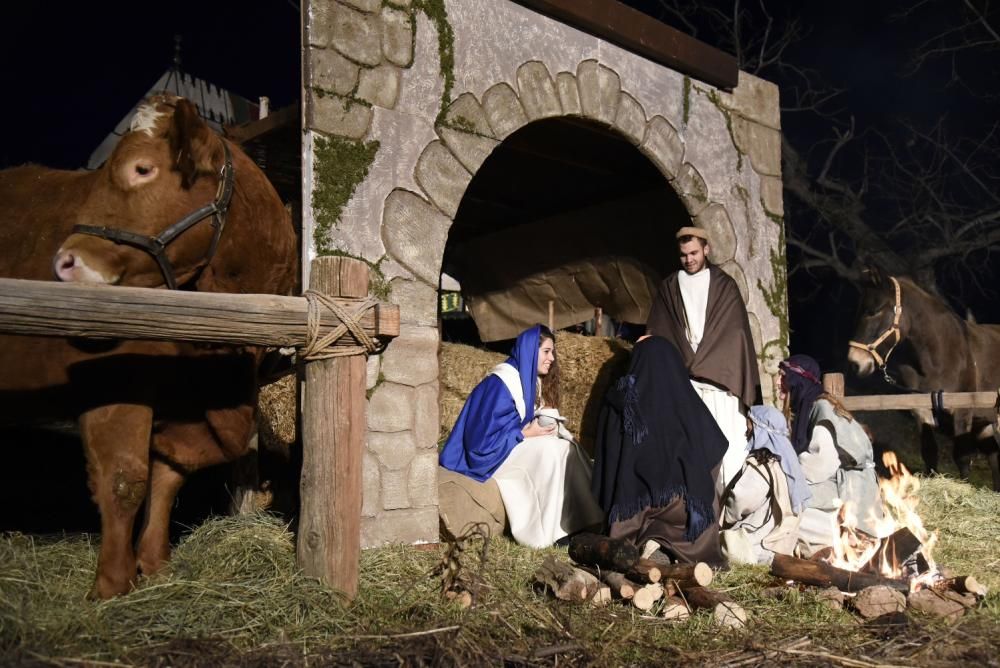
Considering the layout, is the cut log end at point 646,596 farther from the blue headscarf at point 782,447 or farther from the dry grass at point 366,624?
the blue headscarf at point 782,447

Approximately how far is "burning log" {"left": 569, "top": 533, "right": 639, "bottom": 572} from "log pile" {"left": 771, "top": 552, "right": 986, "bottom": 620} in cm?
70

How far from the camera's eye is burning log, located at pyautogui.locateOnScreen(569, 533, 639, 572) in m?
3.95

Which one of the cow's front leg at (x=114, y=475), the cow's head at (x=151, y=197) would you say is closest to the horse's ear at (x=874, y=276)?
the cow's head at (x=151, y=197)

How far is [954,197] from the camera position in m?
12.9

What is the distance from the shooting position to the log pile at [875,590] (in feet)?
11.3

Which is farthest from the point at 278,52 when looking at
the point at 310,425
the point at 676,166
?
the point at 310,425

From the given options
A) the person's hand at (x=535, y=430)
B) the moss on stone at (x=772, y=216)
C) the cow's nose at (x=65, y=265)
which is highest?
the moss on stone at (x=772, y=216)

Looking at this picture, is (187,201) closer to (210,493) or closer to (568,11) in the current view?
(210,493)

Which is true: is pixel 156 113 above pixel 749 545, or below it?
above

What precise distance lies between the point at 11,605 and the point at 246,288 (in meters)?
1.44

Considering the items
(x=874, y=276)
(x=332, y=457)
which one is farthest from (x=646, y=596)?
(x=874, y=276)

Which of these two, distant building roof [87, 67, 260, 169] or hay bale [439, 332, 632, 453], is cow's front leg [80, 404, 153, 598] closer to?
hay bale [439, 332, 632, 453]

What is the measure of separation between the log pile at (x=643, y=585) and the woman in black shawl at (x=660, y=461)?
37 centimetres

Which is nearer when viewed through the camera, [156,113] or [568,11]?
[156,113]
